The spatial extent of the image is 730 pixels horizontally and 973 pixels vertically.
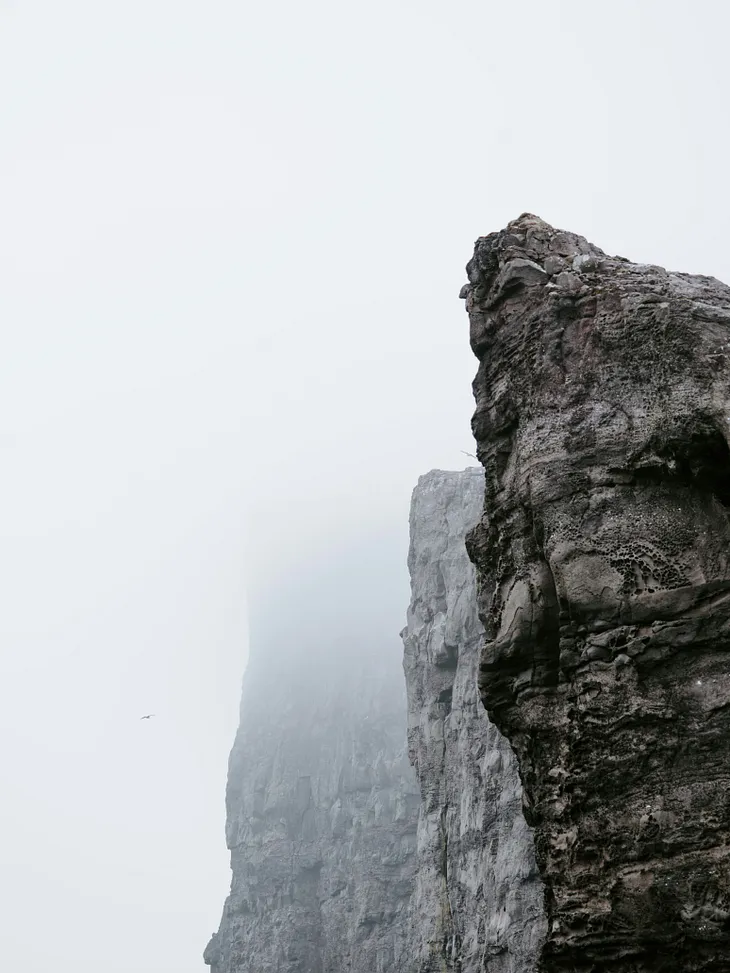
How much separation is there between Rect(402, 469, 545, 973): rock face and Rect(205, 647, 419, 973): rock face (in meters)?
18.8

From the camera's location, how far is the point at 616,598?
11.0 m

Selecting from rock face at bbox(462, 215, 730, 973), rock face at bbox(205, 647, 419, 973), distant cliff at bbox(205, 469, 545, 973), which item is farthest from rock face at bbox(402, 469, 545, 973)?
rock face at bbox(462, 215, 730, 973)

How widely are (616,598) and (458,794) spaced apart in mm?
40670

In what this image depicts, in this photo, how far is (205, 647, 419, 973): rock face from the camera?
71.5m

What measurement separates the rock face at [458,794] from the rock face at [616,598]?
28.0 m

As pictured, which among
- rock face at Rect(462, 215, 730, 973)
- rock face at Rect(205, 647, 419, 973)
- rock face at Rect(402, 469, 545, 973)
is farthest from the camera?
rock face at Rect(205, 647, 419, 973)

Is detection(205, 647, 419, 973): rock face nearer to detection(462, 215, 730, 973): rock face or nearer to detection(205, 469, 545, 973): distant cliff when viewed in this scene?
detection(205, 469, 545, 973): distant cliff

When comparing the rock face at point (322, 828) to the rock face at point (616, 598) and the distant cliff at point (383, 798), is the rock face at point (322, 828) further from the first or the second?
the rock face at point (616, 598)

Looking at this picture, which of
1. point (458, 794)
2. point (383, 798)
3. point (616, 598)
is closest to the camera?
point (616, 598)

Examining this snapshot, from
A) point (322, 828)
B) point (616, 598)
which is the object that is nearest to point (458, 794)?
point (616, 598)

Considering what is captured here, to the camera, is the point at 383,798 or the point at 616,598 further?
the point at 383,798

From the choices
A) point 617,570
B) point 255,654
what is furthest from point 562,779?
point 255,654

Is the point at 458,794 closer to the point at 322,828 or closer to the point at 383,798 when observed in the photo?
the point at 383,798

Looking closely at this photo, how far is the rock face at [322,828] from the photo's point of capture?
7150cm
